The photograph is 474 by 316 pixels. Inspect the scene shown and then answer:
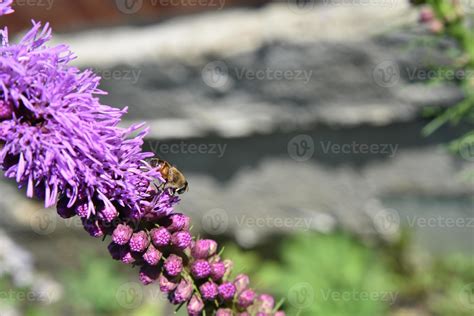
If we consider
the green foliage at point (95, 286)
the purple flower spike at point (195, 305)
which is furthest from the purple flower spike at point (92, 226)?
the green foliage at point (95, 286)

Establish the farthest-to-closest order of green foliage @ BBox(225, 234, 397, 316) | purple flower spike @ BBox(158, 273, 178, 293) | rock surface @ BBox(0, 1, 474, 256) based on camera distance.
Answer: green foliage @ BBox(225, 234, 397, 316) → rock surface @ BBox(0, 1, 474, 256) → purple flower spike @ BBox(158, 273, 178, 293)

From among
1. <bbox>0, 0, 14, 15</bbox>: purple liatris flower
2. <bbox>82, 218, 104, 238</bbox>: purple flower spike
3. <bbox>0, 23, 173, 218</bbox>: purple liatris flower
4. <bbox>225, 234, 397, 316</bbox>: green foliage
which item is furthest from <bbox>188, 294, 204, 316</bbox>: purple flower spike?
<bbox>225, 234, 397, 316</bbox>: green foliage

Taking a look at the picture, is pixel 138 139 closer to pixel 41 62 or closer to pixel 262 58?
pixel 41 62

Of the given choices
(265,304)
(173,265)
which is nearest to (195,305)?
(173,265)

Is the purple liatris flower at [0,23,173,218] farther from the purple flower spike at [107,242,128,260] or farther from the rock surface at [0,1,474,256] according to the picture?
the rock surface at [0,1,474,256]

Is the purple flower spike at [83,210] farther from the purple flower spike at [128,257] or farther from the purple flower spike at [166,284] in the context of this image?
the purple flower spike at [166,284]

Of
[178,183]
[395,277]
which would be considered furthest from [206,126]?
[178,183]

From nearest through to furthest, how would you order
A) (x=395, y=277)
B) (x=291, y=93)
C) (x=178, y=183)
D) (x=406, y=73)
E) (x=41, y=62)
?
(x=41, y=62), (x=178, y=183), (x=406, y=73), (x=291, y=93), (x=395, y=277)
